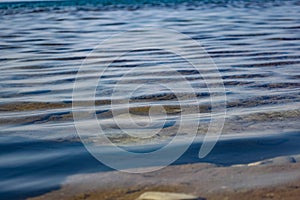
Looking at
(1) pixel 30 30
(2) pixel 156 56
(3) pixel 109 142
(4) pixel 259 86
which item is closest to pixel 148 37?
(2) pixel 156 56

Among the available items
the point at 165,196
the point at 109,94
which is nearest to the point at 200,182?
the point at 165,196

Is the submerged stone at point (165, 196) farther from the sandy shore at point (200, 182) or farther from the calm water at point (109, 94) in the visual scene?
the calm water at point (109, 94)

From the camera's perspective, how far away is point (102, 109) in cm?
387

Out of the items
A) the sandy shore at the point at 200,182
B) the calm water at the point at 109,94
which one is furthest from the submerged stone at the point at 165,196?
the calm water at the point at 109,94

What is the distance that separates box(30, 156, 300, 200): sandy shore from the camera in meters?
2.25

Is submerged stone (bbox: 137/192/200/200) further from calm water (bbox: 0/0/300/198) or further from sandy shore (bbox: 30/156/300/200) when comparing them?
calm water (bbox: 0/0/300/198)

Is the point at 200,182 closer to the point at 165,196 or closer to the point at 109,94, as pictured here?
the point at 165,196

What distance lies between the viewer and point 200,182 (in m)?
2.39

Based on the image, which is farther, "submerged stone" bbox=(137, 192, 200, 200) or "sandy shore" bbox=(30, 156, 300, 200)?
"sandy shore" bbox=(30, 156, 300, 200)

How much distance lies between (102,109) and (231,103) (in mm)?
937

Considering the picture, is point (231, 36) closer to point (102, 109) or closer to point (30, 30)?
point (30, 30)

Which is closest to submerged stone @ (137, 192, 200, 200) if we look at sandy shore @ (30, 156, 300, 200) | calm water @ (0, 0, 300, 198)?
sandy shore @ (30, 156, 300, 200)

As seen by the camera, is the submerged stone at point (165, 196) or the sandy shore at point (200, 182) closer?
the submerged stone at point (165, 196)

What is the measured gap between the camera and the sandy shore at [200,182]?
7.38 ft
